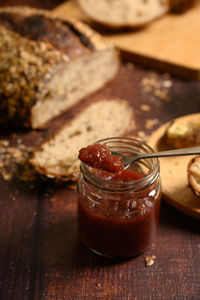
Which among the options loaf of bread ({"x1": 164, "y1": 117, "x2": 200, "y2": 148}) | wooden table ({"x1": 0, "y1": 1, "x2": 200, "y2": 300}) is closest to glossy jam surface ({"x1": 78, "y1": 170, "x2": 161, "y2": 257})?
wooden table ({"x1": 0, "y1": 1, "x2": 200, "y2": 300})

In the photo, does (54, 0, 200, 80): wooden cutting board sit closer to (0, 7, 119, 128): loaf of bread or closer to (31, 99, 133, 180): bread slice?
(0, 7, 119, 128): loaf of bread

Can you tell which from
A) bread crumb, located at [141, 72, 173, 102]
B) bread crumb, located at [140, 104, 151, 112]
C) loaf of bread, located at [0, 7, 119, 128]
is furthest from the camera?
bread crumb, located at [141, 72, 173, 102]

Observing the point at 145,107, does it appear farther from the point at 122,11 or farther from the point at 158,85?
the point at 122,11

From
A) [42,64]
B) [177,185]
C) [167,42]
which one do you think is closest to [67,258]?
[177,185]

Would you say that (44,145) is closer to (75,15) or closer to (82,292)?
(82,292)

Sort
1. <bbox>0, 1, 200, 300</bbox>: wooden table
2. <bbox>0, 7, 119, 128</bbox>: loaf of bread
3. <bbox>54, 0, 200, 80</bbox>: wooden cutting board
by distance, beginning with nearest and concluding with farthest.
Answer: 1. <bbox>0, 1, 200, 300</bbox>: wooden table
2. <bbox>0, 7, 119, 128</bbox>: loaf of bread
3. <bbox>54, 0, 200, 80</bbox>: wooden cutting board

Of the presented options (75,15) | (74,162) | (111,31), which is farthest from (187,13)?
(74,162)

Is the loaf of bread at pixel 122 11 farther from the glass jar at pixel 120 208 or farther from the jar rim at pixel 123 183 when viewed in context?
the jar rim at pixel 123 183
